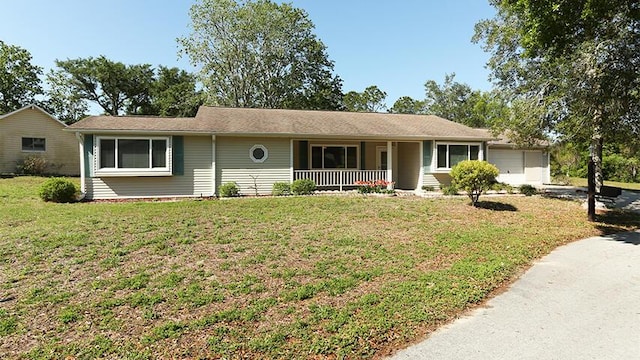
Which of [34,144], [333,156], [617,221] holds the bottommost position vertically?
[617,221]

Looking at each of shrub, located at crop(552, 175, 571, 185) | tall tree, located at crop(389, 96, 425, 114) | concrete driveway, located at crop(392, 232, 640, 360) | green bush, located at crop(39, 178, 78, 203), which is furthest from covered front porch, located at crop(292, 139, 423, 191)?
tall tree, located at crop(389, 96, 425, 114)

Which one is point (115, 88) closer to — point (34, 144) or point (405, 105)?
point (34, 144)

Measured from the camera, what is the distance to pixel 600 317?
165 inches

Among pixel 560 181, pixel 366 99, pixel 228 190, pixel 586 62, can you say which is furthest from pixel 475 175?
pixel 366 99

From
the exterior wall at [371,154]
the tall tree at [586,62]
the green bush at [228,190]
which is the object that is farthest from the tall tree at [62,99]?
the tall tree at [586,62]

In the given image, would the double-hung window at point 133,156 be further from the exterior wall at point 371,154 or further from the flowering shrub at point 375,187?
the exterior wall at point 371,154

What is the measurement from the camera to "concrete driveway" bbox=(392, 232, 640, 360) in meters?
3.42

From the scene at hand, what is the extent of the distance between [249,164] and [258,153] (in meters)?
0.61

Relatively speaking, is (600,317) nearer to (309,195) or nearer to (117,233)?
(117,233)

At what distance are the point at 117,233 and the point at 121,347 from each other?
4809 millimetres

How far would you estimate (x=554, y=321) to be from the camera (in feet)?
13.4

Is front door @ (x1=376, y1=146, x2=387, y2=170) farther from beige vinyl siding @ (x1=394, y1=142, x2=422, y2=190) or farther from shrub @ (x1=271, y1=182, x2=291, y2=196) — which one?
shrub @ (x1=271, y1=182, x2=291, y2=196)

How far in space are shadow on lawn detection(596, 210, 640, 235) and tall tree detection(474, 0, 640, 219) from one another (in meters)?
0.60

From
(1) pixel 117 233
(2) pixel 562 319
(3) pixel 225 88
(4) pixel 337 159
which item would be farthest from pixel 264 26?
(2) pixel 562 319
